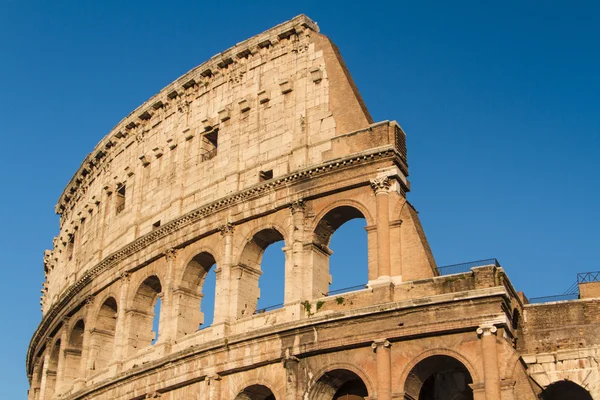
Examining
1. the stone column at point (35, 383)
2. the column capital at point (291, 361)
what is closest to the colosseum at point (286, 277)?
the column capital at point (291, 361)

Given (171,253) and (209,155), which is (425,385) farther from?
(209,155)

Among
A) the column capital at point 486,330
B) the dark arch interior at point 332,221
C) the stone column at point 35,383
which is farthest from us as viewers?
the stone column at point 35,383

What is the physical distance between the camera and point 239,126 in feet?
99.8

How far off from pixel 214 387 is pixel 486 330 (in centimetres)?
824

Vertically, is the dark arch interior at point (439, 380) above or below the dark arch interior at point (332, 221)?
below

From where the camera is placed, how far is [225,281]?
27625 mm

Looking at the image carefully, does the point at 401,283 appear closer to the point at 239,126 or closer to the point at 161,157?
the point at 239,126

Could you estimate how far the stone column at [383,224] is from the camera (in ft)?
80.4

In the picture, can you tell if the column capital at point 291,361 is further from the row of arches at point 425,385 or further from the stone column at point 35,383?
the stone column at point 35,383

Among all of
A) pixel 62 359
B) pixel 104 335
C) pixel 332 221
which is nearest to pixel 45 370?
pixel 62 359

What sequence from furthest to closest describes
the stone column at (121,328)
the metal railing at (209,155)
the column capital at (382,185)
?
the metal railing at (209,155) < the stone column at (121,328) < the column capital at (382,185)

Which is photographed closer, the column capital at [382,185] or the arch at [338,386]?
the arch at [338,386]

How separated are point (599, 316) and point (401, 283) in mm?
5435

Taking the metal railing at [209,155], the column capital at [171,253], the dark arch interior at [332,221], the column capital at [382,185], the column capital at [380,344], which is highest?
the metal railing at [209,155]
